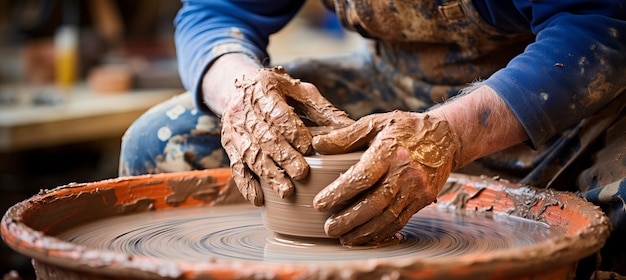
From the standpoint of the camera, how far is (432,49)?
1.97 m

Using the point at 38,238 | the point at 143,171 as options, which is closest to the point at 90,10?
the point at 143,171

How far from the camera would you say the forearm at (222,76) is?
1.80 metres

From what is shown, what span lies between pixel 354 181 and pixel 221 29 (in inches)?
34.2

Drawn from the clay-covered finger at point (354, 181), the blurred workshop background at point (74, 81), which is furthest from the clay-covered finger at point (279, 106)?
the blurred workshop background at point (74, 81)

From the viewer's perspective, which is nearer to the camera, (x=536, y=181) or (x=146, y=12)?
(x=536, y=181)

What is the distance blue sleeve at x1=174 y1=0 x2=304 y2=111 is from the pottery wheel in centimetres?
40

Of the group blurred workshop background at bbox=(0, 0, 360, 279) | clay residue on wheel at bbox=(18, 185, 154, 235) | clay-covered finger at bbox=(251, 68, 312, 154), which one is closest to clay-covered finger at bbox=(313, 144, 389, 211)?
clay-covered finger at bbox=(251, 68, 312, 154)

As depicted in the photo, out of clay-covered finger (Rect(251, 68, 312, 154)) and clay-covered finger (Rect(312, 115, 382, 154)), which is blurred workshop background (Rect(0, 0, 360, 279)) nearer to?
clay-covered finger (Rect(251, 68, 312, 154))

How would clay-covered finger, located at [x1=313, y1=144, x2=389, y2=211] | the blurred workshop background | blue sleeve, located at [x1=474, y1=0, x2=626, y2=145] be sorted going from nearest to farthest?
clay-covered finger, located at [x1=313, y1=144, x2=389, y2=211] → blue sleeve, located at [x1=474, y1=0, x2=626, y2=145] → the blurred workshop background

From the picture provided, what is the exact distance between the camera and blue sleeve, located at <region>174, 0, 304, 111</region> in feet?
6.38

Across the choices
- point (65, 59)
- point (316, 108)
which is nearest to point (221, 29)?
point (316, 108)

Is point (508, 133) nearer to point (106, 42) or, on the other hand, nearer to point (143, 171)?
point (143, 171)

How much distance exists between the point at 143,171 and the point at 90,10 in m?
4.46

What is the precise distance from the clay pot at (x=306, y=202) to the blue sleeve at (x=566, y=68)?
38 cm
